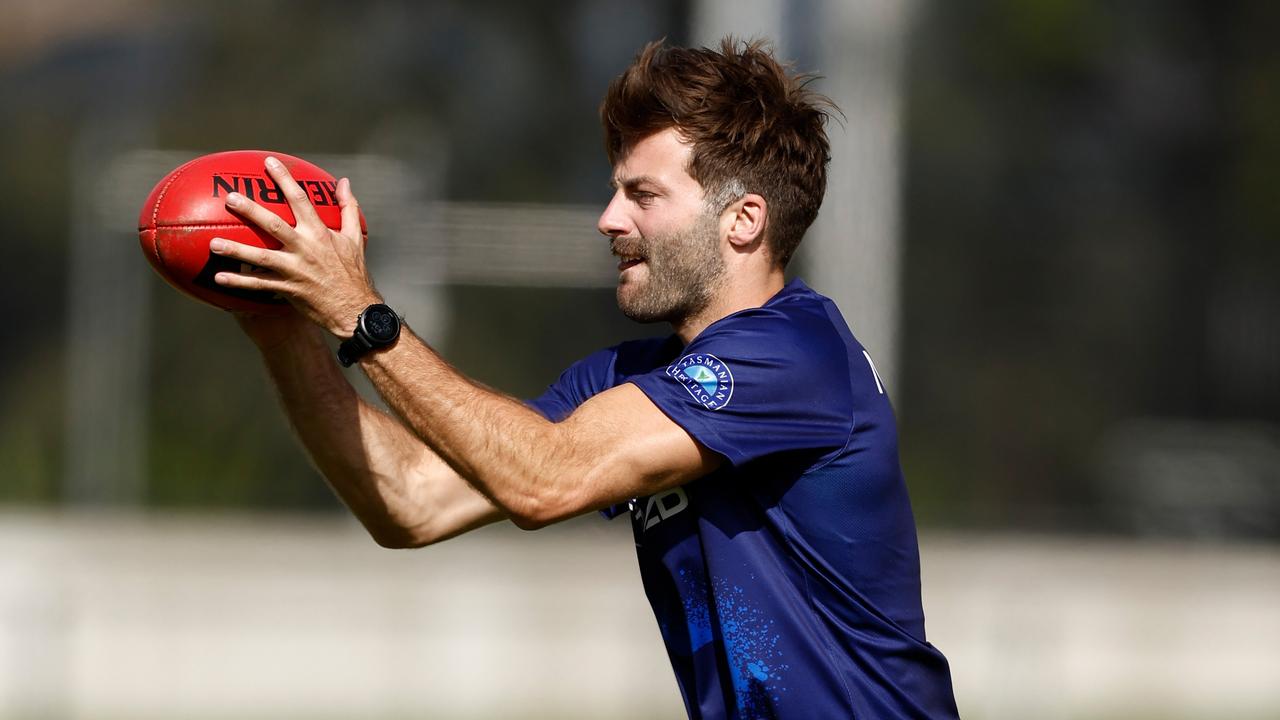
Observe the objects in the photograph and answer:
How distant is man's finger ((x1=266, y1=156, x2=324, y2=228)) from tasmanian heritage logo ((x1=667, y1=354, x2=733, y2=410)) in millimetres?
839

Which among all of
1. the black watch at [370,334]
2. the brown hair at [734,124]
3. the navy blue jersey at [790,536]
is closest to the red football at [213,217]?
A: the black watch at [370,334]

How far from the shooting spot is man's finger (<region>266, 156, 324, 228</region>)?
3373 mm

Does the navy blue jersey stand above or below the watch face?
below

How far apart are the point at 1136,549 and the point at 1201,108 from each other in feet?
12.6

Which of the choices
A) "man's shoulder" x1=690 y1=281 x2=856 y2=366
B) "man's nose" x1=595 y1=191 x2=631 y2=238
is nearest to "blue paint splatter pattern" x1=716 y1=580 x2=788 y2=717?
"man's shoulder" x1=690 y1=281 x2=856 y2=366

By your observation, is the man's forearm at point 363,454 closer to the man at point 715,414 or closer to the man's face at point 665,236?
the man at point 715,414

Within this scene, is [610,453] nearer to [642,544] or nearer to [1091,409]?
[642,544]

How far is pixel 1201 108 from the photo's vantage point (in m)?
12.9

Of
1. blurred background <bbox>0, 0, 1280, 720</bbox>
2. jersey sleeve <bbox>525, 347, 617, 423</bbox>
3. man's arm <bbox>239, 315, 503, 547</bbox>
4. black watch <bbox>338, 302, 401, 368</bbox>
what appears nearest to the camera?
black watch <bbox>338, 302, 401, 368</bbox>

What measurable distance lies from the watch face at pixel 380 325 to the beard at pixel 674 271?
24.1 inches

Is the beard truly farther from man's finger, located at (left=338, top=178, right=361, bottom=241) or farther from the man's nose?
man's finger, located at (left=338, top=178, right=361, bottom=241)

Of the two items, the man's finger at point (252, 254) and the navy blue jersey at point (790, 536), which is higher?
the man's finger at point (252, 254)

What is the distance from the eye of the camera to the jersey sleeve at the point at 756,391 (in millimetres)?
3457

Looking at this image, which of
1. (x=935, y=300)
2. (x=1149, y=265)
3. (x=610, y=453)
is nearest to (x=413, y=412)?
(x=610, y=453)
